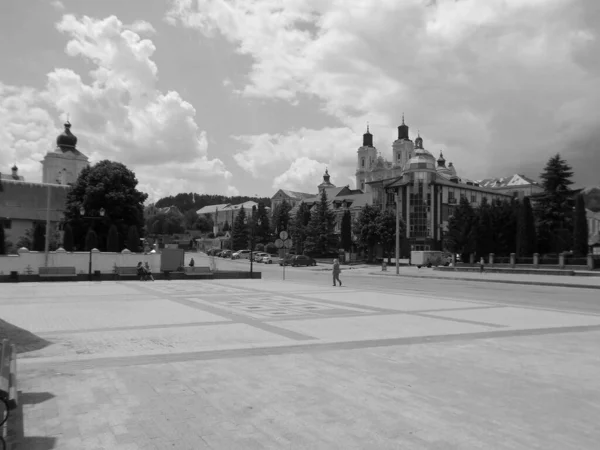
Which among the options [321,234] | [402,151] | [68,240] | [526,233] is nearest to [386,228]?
[321,234]

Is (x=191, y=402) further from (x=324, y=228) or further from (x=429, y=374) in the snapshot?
(x=324, y=228)

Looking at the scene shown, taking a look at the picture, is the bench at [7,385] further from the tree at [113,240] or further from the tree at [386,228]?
the tree at [386,228]

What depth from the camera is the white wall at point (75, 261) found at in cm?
3316

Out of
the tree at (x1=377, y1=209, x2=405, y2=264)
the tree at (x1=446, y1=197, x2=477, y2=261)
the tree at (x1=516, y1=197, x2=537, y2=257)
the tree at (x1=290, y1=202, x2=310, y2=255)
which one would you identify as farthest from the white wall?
the tree at (x1=290, y1=202, x2=310, y2=255)

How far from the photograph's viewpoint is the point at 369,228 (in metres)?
74.5

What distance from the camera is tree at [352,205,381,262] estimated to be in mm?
74188

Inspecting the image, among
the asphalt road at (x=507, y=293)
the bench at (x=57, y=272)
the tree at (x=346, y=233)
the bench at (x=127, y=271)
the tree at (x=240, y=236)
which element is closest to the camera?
the asphalt road at (x=507, y=293)

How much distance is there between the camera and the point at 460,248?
60688 mm

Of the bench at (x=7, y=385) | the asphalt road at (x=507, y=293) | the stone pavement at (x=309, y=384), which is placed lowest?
the asphalt road at (x=507, y=293)

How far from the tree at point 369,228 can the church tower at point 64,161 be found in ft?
177

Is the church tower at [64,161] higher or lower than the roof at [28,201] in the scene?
higher

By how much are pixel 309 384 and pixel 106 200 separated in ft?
178

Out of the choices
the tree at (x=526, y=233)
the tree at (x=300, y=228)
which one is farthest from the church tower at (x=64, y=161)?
the tree at (x=526, y=233)

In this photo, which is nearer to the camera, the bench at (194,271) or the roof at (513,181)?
the bench at (194,271)
